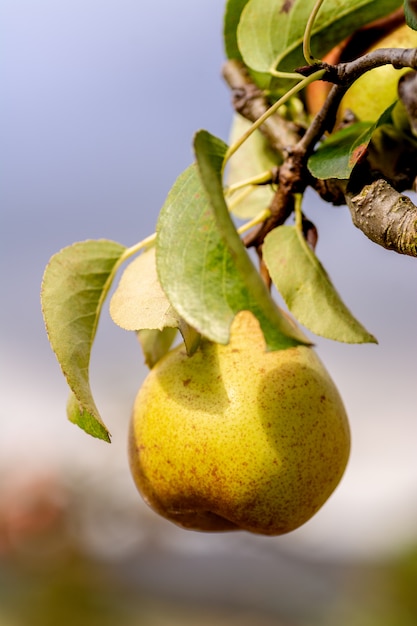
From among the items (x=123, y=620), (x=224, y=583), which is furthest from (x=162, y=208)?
(x=224, y=583)

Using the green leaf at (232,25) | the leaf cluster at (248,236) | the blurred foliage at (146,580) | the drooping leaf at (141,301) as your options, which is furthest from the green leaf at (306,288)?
the blurred foliage at (146,580)

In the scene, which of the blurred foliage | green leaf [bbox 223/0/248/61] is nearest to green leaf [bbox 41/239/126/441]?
green leaf [bbox 223/0/248/61]

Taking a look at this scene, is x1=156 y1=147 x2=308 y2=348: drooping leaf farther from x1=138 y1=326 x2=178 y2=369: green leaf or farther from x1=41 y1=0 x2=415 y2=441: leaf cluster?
x1=138 y1=326 x2=178 y2=369: green leaf

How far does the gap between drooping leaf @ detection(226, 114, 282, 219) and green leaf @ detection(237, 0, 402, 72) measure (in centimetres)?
13

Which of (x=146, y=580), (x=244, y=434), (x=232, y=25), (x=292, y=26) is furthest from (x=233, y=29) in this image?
(x=146, y=580)

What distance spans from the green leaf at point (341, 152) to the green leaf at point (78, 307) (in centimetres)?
26

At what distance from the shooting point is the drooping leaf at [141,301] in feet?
2.03

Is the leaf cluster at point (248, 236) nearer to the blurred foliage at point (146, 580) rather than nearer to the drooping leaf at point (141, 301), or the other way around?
the drooping leaf at point (141, 301)

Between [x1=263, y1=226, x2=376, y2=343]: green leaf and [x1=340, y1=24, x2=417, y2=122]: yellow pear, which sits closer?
[x1=263, y1=226, x2=376, y2=343]: green leaf

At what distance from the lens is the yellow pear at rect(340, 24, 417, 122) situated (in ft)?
2.39

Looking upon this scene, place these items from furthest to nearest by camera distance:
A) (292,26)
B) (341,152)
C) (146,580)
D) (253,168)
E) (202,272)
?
(146,580), (253,168), (292,26), (341,152), (202,272)

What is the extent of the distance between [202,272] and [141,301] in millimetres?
174

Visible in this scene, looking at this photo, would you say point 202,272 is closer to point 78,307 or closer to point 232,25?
point 78,307

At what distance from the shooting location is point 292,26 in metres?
0.73
